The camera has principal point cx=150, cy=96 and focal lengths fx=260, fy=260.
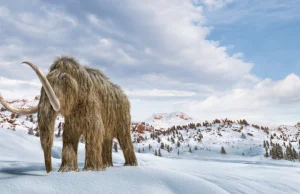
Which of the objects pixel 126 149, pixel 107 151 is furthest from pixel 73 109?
pixel 126 149

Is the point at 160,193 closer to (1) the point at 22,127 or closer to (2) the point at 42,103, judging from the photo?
(2) the point at 42,103

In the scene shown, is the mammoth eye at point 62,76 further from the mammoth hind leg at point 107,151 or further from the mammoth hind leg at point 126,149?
the mammoth hind leg at point 126,149

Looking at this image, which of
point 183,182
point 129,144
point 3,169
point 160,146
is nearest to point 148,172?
point 183,182

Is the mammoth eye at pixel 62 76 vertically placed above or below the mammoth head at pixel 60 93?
above

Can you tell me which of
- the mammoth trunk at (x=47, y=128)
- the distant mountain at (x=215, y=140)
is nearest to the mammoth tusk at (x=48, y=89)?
the mammoth trunk at (x=47, y=128)

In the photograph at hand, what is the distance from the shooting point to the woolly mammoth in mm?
4816

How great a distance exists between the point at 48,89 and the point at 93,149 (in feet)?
5.19

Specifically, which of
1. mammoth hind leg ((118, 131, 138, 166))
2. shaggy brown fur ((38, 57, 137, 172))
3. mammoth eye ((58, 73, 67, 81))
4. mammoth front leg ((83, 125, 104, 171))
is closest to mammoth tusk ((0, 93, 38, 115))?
shaggy brown fur ((38, 57, 137, 172))

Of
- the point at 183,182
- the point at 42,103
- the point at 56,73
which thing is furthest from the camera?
the point at 56,73

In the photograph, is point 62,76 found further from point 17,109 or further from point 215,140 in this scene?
point 215,140

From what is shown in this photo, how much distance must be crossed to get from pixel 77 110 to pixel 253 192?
3845 mm

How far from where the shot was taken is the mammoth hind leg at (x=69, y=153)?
5065 millimetres

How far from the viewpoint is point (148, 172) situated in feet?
14.9

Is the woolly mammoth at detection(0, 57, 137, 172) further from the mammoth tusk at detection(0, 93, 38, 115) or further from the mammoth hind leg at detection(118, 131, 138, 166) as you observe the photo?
the mammoth hind leg at detection(118, 131, 138, 166)
